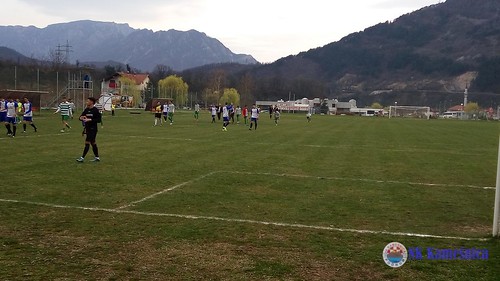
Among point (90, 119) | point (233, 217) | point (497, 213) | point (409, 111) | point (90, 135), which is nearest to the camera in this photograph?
point (497, 213)

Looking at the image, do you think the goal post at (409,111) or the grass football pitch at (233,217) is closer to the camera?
the grass football pitch at (233,217)

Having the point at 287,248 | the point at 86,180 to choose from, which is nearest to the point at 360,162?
the point at 86,180

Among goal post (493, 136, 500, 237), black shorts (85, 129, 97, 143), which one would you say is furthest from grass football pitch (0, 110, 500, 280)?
black shorts (85, 129, 97, 143)

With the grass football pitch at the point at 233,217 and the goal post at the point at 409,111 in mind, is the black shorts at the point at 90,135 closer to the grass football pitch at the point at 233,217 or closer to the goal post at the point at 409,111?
the grass football pitch at the point at 233,217

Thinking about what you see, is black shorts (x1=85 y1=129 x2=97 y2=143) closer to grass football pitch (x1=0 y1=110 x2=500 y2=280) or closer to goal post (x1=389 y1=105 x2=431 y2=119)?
grass football pitch (x1=0 y1=110 x2=500 y2=280)

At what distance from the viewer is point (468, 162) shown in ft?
57.9

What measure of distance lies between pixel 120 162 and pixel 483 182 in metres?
10.4

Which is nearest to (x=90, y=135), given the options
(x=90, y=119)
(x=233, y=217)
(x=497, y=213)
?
(x=90, y=119)

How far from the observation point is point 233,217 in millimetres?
8281

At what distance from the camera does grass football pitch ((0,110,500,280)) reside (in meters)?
5.79

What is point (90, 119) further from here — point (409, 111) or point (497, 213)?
point (409, 111)

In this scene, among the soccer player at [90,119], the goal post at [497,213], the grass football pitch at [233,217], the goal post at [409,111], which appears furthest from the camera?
the goal post at [409,111]

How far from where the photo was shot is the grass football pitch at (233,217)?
19.0 feet

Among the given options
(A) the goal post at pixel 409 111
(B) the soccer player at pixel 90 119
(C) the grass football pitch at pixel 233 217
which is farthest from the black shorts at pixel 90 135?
(A) the goal post at pixel 409 111
